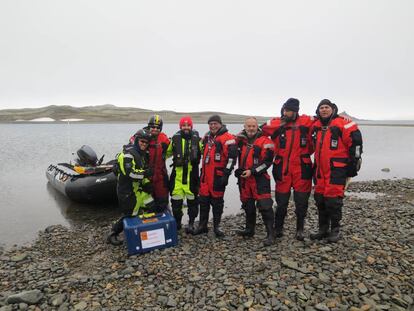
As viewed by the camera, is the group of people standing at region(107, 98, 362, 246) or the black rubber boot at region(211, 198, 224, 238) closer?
the group of people standing at region(107, 98, 362, 246)

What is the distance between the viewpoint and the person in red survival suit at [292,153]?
15.3ft

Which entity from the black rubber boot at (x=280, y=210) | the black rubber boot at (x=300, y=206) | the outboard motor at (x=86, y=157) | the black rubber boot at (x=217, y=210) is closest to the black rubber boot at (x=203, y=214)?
the black rubber boot at (x=217, y=210)

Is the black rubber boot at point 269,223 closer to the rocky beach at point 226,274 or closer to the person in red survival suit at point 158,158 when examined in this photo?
the rocky beach at point 226,274

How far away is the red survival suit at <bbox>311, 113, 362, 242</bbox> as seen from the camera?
4332 mm

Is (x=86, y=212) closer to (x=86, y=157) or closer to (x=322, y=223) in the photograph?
(x=86, y=157)

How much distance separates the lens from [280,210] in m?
5.08

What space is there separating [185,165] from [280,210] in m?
1.87

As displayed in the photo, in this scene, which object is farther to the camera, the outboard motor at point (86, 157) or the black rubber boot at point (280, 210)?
the outboard motor at point (86, 157)

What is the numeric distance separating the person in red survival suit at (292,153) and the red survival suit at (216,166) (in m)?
0.74

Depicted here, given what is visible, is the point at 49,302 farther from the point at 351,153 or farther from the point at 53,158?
the point at 53,158

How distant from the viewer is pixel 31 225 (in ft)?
25.9

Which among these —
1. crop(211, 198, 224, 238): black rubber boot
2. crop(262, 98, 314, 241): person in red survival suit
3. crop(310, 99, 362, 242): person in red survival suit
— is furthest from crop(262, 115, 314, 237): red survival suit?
crop(211, 198, 224, 238): black rubber boot

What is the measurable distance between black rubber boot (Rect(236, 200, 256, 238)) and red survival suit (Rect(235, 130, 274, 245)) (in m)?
0.02

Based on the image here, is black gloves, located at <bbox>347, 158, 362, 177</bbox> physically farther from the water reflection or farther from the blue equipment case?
the water reflection
